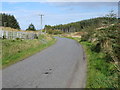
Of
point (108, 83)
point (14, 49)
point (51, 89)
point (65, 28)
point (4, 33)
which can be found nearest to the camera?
point (51, 89)

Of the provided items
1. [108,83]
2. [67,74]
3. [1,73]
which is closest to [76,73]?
[67,74]

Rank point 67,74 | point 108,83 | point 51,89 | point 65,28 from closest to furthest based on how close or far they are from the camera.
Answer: point 51,89 → point 108,83 → point 67,74 → point 65,28

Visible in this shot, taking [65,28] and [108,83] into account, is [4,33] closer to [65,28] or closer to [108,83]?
[108,83]

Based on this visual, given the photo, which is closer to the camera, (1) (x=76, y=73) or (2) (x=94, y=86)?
(2) (x=94, y=86)

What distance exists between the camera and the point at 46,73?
10117 mm

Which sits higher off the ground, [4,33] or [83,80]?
[4,33]

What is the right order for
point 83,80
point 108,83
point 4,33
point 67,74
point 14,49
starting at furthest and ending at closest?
point 4,33 → point 14,49 → point 67,74 → point 83,80 → point 108,83

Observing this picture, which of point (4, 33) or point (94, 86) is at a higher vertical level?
point (4, 33)

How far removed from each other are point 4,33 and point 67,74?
58.7 feet

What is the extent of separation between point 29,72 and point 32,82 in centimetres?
205

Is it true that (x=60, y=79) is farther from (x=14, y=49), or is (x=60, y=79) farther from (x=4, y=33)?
(x=4, y=33)

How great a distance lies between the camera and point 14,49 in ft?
57.8

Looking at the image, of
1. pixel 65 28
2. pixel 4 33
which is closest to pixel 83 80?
pixel 4 33

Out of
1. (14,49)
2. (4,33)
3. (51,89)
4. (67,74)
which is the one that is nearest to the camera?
(51,89)
